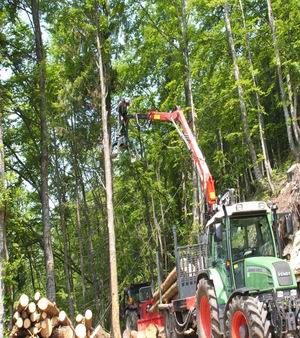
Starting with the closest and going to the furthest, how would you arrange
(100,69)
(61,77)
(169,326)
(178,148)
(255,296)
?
1. (255,296)
2. (169,326)
3. (100,69)
4. (61,77)
5. (178,148)

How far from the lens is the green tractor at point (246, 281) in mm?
7086

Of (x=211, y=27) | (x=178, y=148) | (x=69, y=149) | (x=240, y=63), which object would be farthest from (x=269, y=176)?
(x=69, y=149)

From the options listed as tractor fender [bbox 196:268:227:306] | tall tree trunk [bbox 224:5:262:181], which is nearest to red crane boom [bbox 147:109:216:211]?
tractor fender [bbox 196:268:227:306]

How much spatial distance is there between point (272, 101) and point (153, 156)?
667 cm

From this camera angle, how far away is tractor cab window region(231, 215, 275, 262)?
8.65 metres

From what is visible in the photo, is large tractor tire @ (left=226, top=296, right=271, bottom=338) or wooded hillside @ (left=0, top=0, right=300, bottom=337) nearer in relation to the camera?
large tractor tire @ (left=226, top=296, right=271, bottom=338)

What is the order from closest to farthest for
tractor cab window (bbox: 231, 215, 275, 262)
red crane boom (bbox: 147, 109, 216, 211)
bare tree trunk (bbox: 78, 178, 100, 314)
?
1. tractor cab window (bbox: 231, 215, 275, 262)
2. red crane boom (bbox: 147, 109, 216, 211)
3. bare tree trunk (bbox: 78, 178, 100, 314)

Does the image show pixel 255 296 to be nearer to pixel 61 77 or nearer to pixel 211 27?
pixel 61 77

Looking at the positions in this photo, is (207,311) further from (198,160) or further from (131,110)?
(131,110)

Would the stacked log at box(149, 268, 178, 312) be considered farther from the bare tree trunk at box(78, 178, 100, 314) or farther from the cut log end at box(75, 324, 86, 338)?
the bare tree trunk at box(78, 178, 100, 314)

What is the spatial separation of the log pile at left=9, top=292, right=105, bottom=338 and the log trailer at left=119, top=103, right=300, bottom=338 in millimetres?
2541

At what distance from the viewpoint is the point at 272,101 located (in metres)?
24.8

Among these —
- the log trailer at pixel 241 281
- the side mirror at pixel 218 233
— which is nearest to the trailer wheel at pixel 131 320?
the log trailer at pixel 241 281

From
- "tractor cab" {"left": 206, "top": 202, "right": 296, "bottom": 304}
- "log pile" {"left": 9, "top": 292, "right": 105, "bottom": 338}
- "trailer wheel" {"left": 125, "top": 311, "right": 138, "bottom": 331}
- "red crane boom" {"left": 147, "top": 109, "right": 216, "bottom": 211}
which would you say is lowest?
"trailer wheel" {"left": 125, "top": 311, "right": 138, "bottom": 331}
